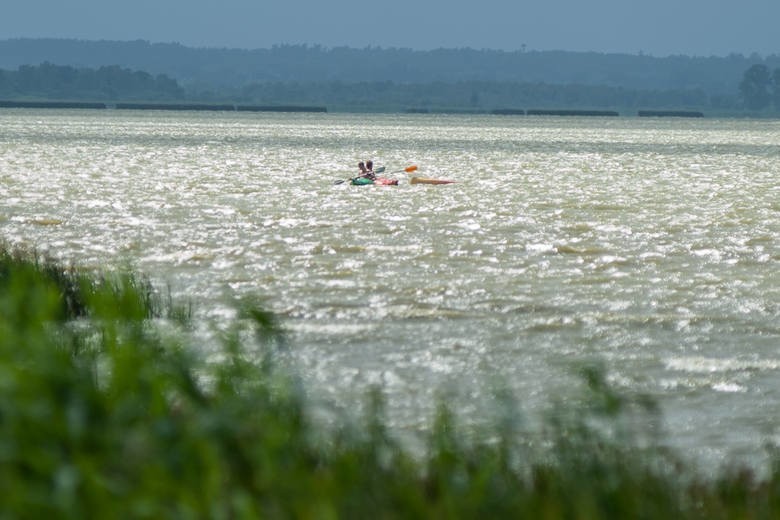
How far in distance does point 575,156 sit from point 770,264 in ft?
238

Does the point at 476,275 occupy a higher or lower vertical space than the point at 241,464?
lower

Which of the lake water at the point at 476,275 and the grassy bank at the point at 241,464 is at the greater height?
the grassy bank at the point at 241,464

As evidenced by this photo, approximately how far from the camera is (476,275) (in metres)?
24.9

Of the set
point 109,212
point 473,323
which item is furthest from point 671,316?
point 109,212

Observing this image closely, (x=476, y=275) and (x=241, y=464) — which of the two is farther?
(x=476, y=275)

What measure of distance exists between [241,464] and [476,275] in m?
16.6

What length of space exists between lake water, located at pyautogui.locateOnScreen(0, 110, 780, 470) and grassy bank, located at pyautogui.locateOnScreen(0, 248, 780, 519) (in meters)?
1.77

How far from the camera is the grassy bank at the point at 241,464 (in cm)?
729

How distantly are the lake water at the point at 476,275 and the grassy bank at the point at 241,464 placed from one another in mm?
1767

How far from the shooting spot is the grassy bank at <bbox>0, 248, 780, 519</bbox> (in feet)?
23.9

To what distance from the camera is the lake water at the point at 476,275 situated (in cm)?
1554

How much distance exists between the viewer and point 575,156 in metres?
99.4

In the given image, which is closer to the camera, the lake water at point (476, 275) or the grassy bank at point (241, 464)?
the grassy bank at point (241, 464)

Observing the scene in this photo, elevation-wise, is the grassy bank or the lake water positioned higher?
the grassy bank
